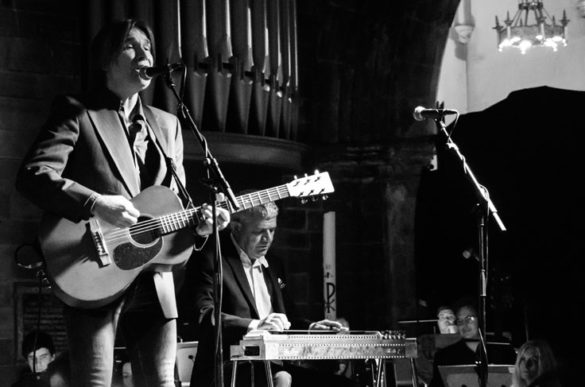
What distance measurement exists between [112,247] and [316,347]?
126 centimetres

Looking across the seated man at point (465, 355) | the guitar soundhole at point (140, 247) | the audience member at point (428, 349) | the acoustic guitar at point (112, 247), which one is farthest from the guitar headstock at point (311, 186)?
the audience member at point (428, 349)

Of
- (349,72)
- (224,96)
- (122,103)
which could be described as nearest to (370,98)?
(349,72)

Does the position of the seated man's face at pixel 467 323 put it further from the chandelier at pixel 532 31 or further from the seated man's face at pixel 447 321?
the chandelier at pixel 532 31

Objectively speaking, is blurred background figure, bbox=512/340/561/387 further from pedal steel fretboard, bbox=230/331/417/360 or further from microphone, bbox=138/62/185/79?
microphone, bbox=138/62/185/79

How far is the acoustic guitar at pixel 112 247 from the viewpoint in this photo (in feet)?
15.3

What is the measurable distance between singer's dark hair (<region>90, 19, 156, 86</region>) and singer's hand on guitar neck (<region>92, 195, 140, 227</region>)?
0.62 metres

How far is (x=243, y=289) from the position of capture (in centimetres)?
650

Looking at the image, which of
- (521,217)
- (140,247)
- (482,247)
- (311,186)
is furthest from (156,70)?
(521,217)

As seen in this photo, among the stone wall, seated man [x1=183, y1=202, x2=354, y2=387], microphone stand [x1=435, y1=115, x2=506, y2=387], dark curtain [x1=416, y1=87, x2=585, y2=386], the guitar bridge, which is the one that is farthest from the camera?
dark curtain [x1=416, y1=87, x2=585, y2=386]

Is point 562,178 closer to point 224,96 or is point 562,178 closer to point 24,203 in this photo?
point 224,96

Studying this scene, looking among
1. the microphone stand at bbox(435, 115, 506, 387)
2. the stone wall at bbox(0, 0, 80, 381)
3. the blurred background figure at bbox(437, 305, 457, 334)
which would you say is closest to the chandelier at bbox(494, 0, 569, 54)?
the blurred background figure at bbox(437, 305, 457, 334)

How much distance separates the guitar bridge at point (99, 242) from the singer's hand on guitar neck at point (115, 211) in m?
0.15

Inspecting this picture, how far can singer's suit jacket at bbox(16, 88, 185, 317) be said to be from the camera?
15.3ft

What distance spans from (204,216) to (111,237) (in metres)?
0.40
